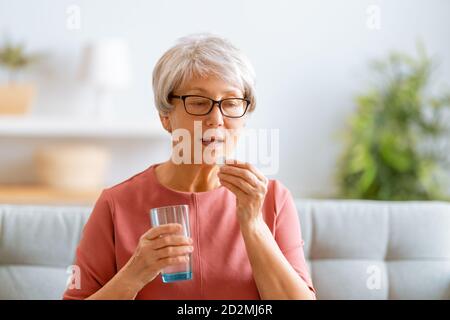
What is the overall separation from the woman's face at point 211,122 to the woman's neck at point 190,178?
0.30 ft

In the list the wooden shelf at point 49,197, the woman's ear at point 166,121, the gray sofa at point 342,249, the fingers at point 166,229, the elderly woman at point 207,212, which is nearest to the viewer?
the fingers at point 166,229

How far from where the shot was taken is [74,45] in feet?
12.2

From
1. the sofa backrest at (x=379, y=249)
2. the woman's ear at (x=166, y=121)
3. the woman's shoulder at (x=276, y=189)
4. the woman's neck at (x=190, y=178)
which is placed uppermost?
the woman's ear at (x=166, y=121)

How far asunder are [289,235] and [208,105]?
1.13 feet

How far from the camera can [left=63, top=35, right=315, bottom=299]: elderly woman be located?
1.39 meters

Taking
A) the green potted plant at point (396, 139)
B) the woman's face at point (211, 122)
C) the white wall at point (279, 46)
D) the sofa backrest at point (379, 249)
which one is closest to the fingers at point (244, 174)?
the woman's face at point (211, 122)

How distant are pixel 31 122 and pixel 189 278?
2333 mm

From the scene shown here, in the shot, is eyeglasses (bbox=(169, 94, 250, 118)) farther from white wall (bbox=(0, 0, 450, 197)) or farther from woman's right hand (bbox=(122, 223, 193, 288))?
white wall (bbox=(0, 0, 450, 197))

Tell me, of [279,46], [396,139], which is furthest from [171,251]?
[279,46]

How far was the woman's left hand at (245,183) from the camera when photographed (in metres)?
1.35

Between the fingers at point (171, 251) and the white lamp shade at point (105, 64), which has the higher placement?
the white lamp shade at point (105, 64)

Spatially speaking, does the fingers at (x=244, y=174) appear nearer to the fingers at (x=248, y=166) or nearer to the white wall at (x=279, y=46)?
the fingers at (x=248, y=166)

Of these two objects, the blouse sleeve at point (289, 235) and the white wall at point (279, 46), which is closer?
the blouse sleeve at point (289, 235)

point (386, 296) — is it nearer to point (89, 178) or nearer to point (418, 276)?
point (418, 276)
